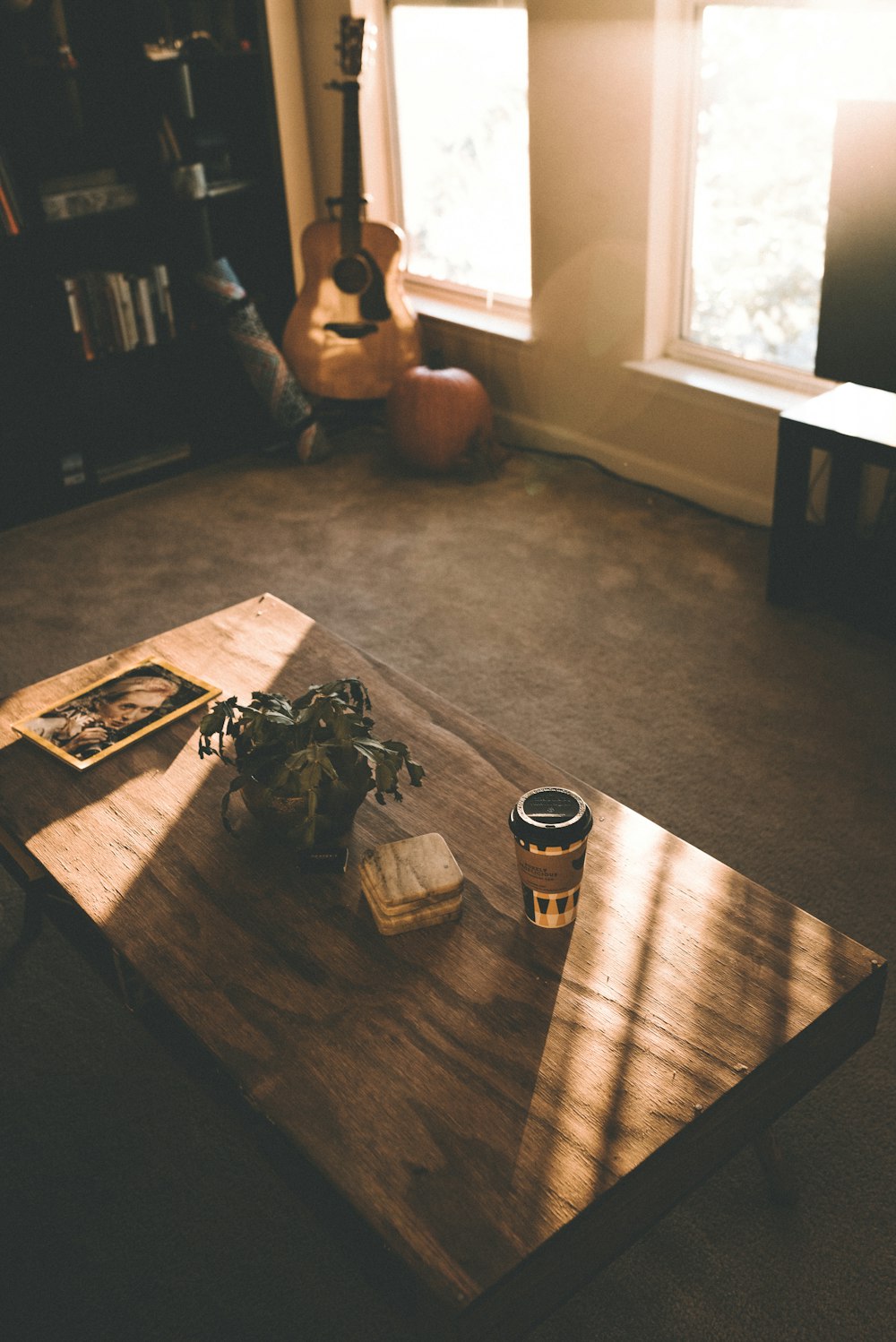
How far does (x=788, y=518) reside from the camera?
2.85 meters

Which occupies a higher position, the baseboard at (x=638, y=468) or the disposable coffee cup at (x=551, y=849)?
the disposable coffee cup at (x=551, y=849)

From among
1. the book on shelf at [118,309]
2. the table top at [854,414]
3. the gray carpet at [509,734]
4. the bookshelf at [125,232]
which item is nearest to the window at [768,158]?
A: the table top at [854,414]

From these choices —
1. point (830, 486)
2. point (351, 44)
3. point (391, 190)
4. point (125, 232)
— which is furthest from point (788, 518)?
point (125, 232)

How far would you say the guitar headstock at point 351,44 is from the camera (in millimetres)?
3621

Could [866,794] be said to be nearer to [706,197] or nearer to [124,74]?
[706,197]

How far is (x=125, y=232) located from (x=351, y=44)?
0.94m

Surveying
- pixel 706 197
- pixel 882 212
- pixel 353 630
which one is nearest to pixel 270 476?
pixel 353 630

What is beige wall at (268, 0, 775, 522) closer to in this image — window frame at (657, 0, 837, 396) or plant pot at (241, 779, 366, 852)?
window frame at (657, 0, 837, 396)

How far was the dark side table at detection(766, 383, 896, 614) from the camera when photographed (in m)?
2.62

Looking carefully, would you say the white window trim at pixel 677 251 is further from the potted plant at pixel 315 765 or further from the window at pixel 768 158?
the potted plant at pixel 315 765

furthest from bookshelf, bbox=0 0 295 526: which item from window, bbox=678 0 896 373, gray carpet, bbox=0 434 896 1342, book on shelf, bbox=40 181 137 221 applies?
window, bbox=678 0 896 373

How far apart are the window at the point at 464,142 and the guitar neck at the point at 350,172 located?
31cm

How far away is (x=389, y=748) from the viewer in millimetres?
1591

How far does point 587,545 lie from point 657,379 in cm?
55
